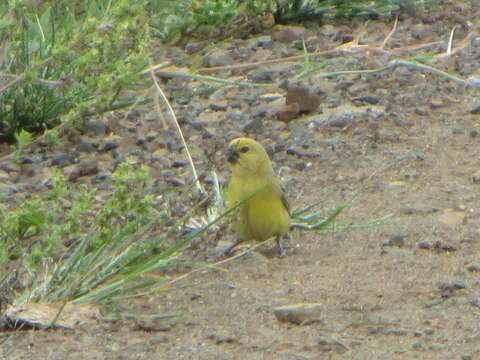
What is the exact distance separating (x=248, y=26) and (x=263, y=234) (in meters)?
3.52

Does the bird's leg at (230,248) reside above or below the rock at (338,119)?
above

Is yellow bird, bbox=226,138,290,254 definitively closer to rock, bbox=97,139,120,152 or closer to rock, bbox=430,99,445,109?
rock, bbox=97,139,120,152

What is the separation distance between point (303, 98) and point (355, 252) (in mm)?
1940

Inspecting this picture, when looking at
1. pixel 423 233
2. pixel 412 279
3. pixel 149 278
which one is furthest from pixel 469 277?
pixel 149 278

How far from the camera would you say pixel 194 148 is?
6969 mm

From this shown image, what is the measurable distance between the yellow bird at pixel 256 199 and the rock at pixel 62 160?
49.4 inches

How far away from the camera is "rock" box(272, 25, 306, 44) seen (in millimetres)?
8797

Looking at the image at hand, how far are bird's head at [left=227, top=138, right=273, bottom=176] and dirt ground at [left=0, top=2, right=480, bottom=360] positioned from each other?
1.10 ft

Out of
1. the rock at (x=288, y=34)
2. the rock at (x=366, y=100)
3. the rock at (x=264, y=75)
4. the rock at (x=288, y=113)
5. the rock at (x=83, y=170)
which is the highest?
the rock at (x=83, y=170)

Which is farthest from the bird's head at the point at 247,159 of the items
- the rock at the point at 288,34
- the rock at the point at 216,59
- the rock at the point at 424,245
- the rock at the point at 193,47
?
→ the rock at the point at 288,34

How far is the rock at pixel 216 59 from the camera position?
322 inches

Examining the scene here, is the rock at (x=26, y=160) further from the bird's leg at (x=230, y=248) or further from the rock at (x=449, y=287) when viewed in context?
the rock at (x=449, y=287)

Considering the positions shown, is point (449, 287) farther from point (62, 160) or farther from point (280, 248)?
point (62, 160)

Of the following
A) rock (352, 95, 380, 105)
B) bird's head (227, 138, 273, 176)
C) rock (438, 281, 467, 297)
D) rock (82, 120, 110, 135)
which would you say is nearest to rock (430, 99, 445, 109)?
rock (352, 95, 380, 105)
